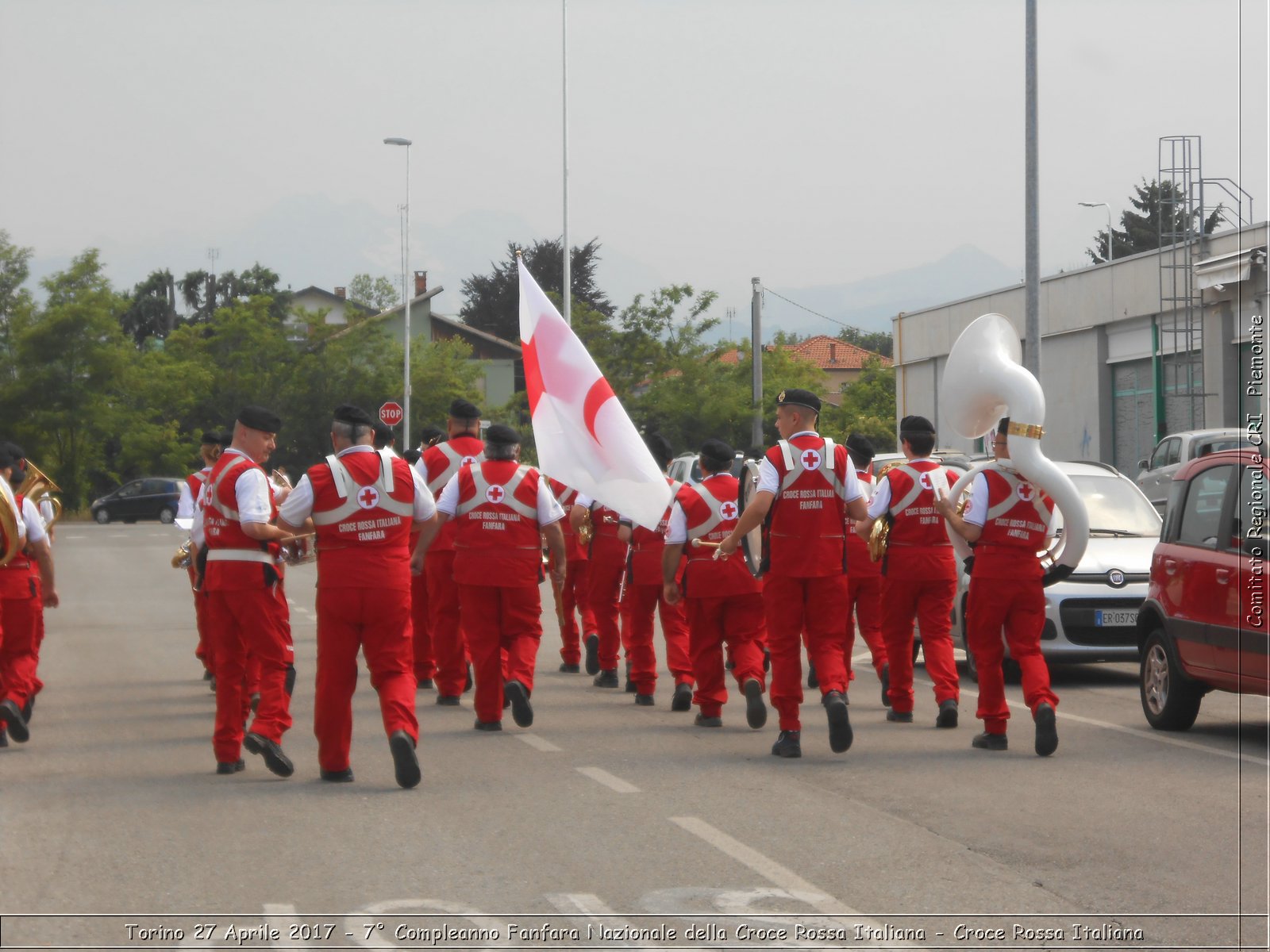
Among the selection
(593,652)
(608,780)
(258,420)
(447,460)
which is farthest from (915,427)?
(258,420)

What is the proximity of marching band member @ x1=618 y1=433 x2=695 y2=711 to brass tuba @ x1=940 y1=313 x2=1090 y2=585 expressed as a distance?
7.98ft

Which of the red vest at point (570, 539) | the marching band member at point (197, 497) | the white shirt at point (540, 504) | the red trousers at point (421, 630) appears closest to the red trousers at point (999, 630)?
the white shirt at point (540, 504)

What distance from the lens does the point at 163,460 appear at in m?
64.4

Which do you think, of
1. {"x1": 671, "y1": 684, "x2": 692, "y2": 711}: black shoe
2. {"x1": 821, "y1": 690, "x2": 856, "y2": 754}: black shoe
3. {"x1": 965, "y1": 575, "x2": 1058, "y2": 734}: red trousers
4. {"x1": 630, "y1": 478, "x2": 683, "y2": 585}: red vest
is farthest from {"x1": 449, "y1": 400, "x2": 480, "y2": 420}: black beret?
{"x1": 965, "y1": 575, "x2": 1058, "y2": 734}: red trousers

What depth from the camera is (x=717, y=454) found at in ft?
38.3

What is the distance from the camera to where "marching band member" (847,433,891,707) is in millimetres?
12852

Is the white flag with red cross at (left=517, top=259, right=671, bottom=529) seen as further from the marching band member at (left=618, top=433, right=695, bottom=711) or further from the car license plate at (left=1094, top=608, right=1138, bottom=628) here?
the car license plate at (left=1094, top=608, right=1138, bottom=628)

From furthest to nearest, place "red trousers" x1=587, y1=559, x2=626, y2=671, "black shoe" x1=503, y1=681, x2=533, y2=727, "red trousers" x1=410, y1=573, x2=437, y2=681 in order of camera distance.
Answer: "red trousers" x1=587, y1=559, x2=626, y2=671
"red trousers" x1=410, y1=573, x2=437, y2=681
"black shoe" x1=503, y1=681, x2=533, y2=727

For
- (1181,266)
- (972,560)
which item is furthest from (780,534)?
(1181,266)

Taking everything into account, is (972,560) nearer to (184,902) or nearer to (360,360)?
(184,902)

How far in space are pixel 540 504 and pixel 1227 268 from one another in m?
24.7

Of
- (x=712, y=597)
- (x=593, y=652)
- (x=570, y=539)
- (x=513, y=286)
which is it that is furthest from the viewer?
(x=513, y=286)

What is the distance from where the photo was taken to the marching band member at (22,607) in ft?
35.1

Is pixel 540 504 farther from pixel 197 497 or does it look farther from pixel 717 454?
pixel 197 497
